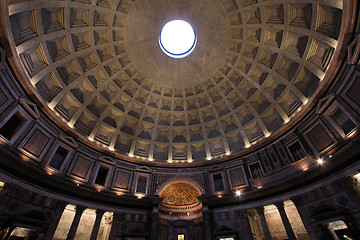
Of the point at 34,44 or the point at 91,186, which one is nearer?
the point at 34,44

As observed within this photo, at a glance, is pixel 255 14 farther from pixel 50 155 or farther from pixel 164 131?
pixel 50 155

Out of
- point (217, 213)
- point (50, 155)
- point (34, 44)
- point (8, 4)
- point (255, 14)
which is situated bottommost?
point (217, 213)

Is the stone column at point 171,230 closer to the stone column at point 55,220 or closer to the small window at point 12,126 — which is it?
the stone column at point 55,220

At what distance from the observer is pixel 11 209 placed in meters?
12.0

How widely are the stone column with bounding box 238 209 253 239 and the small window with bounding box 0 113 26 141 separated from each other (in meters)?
21.1

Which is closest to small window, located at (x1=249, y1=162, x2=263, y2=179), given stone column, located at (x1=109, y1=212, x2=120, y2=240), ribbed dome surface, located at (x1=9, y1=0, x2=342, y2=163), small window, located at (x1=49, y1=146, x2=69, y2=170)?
ribbed dome surface, located at (x1=9, y1=0, x2=342, y2=163)

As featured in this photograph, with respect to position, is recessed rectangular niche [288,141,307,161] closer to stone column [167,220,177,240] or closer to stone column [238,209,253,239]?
stone column [238,209,253,239]

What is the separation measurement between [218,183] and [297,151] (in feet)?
29.8

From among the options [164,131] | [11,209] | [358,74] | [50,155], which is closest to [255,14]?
[358,74]

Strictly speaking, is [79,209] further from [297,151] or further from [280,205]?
[297,151]

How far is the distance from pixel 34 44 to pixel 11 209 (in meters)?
Answer: 12.9

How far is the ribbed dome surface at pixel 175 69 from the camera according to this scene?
15.5 meters

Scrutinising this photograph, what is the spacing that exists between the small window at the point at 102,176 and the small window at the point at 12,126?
8571mm

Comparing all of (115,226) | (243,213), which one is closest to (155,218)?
(115,226)
